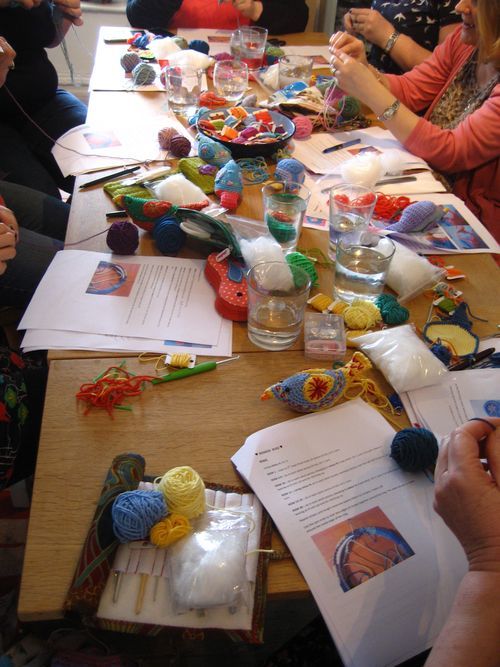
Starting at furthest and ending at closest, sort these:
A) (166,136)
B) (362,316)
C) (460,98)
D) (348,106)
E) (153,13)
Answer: (153,13) < (460,98) < (348,106) < (166,136) < (362,316)

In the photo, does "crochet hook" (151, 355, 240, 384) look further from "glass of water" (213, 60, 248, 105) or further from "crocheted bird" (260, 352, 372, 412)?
"glass of water" (213, 60, 248, 105)

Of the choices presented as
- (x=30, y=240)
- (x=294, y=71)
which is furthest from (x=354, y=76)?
(x=30, y=240)

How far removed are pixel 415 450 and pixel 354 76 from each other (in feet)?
4.18

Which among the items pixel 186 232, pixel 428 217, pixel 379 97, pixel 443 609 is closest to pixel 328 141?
pixel 379 97

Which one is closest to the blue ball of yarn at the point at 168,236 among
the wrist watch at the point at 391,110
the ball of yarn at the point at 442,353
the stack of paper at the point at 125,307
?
the stack of paper at the point at 125,307

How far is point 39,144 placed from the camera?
1878 mm

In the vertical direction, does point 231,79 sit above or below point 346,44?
below

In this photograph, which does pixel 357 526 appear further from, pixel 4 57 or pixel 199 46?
pixel 199 46

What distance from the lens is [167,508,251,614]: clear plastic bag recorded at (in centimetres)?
55

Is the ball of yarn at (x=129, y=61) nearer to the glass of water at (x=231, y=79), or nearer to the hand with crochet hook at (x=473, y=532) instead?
Answer: the glass of water at (x=231, y=79)

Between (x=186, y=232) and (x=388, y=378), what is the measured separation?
19.8 inches

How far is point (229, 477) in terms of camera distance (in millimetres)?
685

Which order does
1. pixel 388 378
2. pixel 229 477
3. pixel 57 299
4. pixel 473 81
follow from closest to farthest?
pixel 229 477 < pixel 388 378 < pixel 57 299 < pixel 473 81

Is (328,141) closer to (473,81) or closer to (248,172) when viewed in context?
(248,172)
